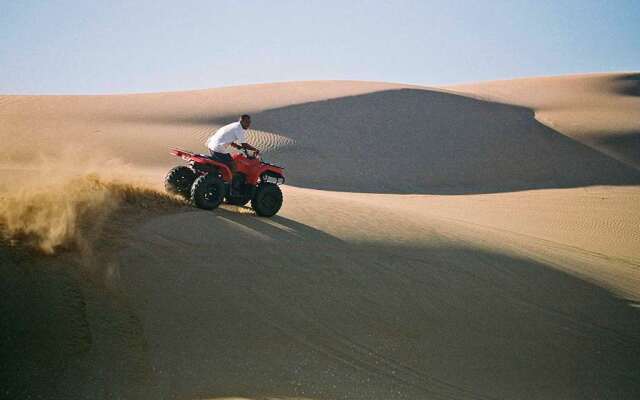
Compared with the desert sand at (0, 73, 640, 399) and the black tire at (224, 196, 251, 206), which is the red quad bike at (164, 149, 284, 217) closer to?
the black tire at (224, 196, 251, 206)

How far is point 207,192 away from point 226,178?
383mm

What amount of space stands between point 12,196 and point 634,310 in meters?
8.84

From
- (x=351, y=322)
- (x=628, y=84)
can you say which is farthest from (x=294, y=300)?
(x=628, y=84)

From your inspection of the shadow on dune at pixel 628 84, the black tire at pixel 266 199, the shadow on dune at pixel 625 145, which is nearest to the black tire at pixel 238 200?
the black tire at pixel 266 199

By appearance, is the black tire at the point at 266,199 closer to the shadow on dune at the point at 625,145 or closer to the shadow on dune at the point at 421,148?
the shadow on dune at the point at 421,148

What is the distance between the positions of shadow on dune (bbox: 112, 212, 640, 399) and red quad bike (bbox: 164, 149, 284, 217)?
33 cm

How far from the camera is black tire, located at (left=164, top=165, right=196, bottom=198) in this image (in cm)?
905

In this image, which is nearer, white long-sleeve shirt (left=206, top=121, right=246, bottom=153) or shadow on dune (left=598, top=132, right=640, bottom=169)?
white long-sleeve shirt (left=206, top=121, right=246, bottom=153)

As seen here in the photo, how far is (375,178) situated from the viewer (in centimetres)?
2538

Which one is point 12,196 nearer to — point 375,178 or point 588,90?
point 375,178

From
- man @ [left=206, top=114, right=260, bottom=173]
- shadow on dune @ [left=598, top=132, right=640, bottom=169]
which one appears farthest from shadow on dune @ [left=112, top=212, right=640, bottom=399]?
shadow on dune @ [left=598, top=132, right=640, bottom=169]

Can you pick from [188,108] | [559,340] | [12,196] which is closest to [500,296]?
[559,340]

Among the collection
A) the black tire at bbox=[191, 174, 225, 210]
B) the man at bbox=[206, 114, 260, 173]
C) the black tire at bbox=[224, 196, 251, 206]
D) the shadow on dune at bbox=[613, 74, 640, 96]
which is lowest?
the black tire at bbox=[224, 196, 251, 206]

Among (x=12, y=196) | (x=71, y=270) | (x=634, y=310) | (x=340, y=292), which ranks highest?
(x=12, y=196)
